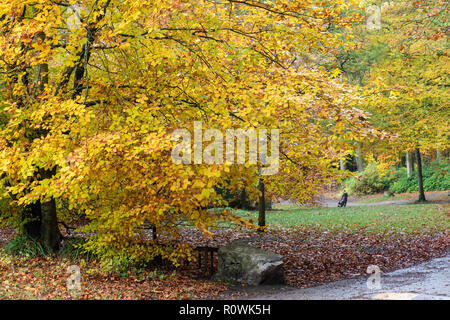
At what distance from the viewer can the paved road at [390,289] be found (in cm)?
606

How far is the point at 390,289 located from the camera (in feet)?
21.7

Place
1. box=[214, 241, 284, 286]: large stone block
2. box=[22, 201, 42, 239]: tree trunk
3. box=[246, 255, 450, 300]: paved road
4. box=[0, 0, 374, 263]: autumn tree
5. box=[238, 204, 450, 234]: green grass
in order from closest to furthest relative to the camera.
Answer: box=[246, 255, 450, 300]: paved road
box=[0, 0, 374, 263]: autumn tree
box=[214, 241, 284, 286]: large stone block
box=[22, 201, 42, 239]: tree trunk
box=[238, 204, 450, 234]: green grass

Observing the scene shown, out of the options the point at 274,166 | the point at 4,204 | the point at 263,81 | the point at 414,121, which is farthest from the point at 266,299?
the point at 414,121

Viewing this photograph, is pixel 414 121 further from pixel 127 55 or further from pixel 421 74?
pixel 127 55

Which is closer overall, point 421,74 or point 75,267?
point 75,267

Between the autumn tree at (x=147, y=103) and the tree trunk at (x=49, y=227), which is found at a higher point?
the autumn tree at (x=147, y=103)

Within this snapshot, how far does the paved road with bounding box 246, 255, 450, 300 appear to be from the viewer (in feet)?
19.9

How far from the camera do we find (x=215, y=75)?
7.82 metres

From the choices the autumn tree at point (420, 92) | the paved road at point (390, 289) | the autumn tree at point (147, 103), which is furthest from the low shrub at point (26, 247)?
the autumn tree at point (420, 92)

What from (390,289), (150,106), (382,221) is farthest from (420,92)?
(150,106)

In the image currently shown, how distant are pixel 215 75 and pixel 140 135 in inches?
84.6

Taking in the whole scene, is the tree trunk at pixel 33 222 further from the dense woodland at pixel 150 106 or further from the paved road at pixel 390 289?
the paved road at pixel 390 289

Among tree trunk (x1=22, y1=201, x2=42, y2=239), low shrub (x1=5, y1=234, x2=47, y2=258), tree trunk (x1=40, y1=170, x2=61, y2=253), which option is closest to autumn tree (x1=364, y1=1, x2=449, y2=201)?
tree trunk (x1=40, y1=170, x2=61, y2=253)

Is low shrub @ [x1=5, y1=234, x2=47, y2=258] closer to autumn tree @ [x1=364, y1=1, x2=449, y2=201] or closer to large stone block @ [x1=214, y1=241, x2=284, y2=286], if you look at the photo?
large stone block @ [x1=214, y1=241, x2=284, y2=286]
